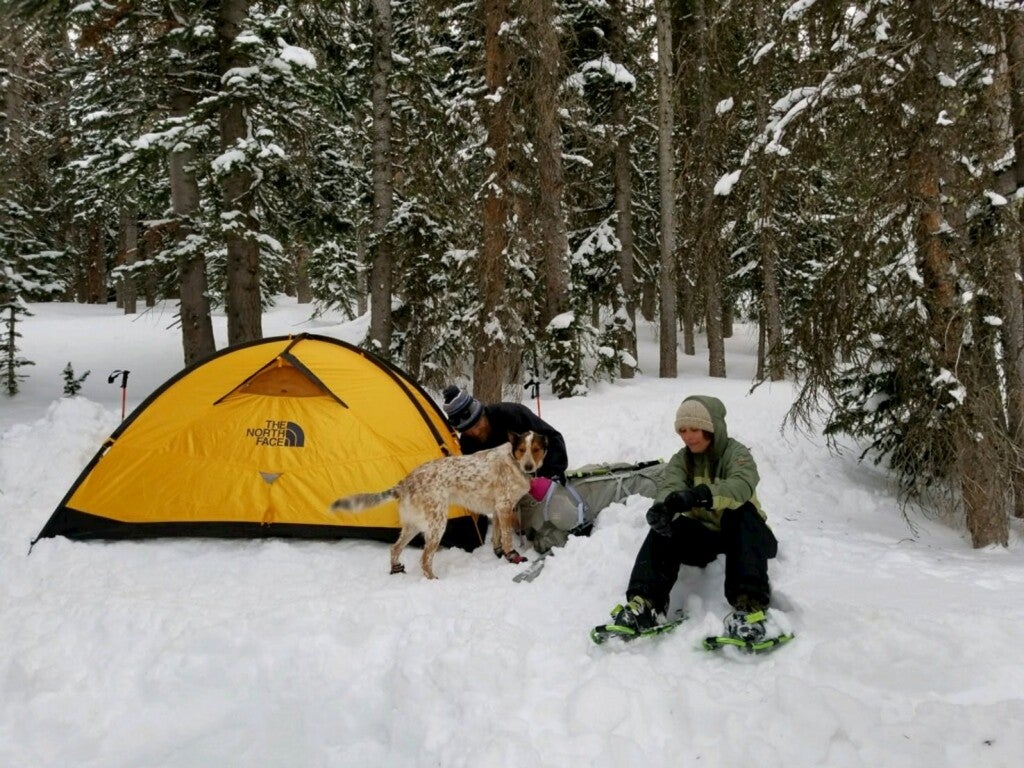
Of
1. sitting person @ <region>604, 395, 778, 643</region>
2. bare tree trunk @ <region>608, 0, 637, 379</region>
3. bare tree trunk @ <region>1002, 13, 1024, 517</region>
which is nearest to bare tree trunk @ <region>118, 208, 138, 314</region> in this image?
bare tree trunk @ <region>608, 0, 637, 379</region>

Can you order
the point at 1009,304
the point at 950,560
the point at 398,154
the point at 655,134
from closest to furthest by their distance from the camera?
the point at 950,560, the point at 1009,304, the point at 398,154, the point at 655,134

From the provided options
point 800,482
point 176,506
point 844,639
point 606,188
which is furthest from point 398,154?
point 844,639

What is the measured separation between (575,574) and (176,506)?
3580 millimetres

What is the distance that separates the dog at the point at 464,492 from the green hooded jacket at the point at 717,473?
4.60 ft

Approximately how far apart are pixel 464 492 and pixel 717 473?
209cm

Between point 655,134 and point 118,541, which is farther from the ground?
point 655,134

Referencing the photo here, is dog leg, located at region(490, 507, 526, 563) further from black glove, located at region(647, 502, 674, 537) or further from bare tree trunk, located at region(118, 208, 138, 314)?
bare tree trunk, located at region(118, 208, 138, 314)

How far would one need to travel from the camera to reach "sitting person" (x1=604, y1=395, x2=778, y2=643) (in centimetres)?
342

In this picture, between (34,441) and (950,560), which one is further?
(34,441)

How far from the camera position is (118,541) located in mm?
5535

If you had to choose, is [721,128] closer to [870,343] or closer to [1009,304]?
[870,343]

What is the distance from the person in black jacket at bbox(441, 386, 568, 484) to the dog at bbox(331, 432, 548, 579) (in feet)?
0.85

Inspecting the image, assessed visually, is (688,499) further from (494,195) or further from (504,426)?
(494,195)

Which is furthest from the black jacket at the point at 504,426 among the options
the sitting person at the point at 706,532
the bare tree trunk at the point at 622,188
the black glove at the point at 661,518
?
the bare tree trunk at the point at 622,188
